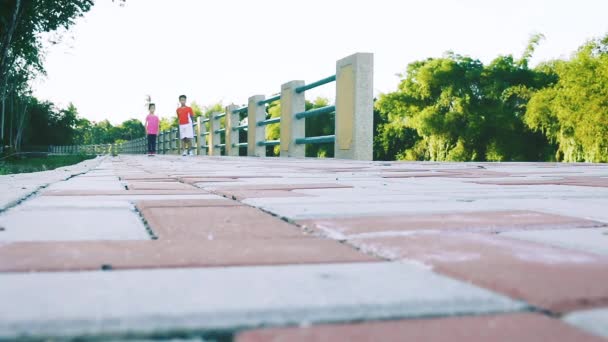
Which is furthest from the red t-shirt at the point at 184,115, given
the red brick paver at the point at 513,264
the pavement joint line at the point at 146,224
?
the red brick paver at the point at 513,264

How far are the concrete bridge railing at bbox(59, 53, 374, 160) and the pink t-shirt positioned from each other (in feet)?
5.93

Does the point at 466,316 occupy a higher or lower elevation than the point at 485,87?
lower

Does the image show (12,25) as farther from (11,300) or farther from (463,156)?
(463,156)

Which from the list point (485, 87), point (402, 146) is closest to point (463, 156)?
point (485, 87)

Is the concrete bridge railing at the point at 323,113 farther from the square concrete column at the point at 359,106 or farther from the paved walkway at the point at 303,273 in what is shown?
the paved walkway at the point at 303,273

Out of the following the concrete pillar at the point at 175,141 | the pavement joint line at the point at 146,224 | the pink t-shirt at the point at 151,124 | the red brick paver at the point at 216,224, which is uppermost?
the pink t-shirt at the point at 151,124

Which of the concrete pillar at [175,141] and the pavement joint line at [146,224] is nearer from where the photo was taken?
the pavement joint line at [146,224]

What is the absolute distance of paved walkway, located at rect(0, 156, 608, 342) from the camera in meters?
0.58

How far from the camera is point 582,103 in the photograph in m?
29.2

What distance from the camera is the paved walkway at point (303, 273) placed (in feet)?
1.89

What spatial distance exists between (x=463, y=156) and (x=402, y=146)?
9949 mm

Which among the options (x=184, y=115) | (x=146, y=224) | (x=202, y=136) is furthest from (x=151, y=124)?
(x=146, y=224)

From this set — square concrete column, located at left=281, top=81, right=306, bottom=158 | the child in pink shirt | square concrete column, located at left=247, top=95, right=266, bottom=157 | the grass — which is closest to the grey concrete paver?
the grass

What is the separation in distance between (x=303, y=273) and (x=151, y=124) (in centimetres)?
1436
